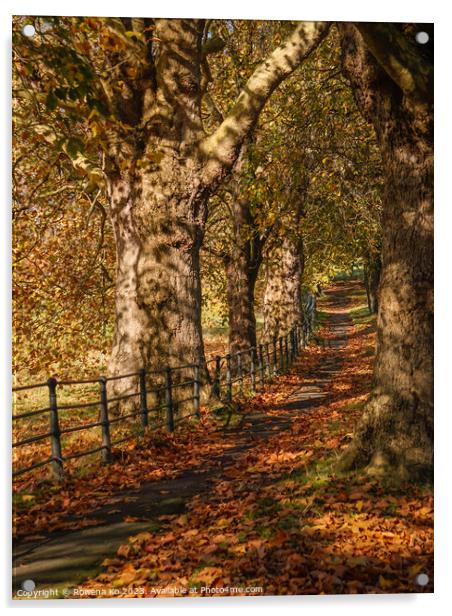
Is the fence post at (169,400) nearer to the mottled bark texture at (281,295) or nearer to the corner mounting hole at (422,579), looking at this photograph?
the corner mounting hole at (422,579)

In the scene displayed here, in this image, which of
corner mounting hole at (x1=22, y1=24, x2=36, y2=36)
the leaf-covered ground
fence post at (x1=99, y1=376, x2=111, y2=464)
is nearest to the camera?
the leaf-covered ground

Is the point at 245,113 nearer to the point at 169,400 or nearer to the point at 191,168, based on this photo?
the point at 191,168

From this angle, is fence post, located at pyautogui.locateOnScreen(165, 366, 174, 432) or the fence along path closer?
the fence along path

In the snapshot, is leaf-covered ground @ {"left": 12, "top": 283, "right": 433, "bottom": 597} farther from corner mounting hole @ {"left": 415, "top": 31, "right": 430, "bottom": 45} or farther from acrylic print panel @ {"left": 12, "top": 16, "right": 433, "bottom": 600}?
corner mounting hole @ {"left": 415, "top": 31, "right": 430, "bottom": 45}

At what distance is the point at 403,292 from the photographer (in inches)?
241

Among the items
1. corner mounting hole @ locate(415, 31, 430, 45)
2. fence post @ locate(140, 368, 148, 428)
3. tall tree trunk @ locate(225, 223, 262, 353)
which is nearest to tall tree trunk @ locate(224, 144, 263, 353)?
tall tree trunk @ locate(225, 223, 262, 353)

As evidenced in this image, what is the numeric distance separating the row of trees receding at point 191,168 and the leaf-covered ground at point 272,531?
58 centimetres

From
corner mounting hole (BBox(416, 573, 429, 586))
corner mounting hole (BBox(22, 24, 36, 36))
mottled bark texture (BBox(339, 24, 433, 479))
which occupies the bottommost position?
corner mounting hole (BBox(416, 573, 429, 586))

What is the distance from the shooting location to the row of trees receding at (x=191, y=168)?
6.05 m

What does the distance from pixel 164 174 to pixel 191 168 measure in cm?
43

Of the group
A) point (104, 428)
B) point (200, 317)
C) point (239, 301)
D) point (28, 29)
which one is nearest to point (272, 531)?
point (104, 428)

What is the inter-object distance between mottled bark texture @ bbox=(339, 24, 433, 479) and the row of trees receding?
0.01 metres

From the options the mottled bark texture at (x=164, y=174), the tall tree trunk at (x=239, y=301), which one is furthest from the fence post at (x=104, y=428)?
the tall tree trunk at (x=239, y=301)

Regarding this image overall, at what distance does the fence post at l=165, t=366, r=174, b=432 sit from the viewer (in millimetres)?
9578
